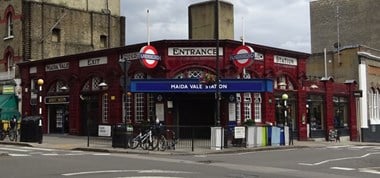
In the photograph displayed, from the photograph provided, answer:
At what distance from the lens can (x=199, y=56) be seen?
3159 centimetres

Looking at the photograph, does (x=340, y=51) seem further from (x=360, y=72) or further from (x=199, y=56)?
(x=199, y=56)

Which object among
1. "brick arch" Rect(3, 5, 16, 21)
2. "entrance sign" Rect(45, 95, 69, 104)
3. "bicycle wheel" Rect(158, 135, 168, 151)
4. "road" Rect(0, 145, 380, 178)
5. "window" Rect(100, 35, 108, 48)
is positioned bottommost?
"road" Rect(0, 145, 380, 178)

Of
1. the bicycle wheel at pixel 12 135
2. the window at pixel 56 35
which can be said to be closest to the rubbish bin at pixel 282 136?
the bicycle wheel at pixel 12 135

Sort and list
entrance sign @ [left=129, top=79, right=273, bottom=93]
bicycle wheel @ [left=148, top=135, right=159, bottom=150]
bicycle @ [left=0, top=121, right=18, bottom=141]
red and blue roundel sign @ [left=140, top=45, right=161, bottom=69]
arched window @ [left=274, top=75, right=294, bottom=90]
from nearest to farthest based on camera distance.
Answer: bicycle wheel @ [left=148, top=135, right=159, bottom=150] → entrance sign @ [left=129, top=79, right=273, bottom=93] → red and blue roundel sign @ [left=140, top=45, right=161, bottom=69] → bicycle @ [left=0, top=121, right=18, bottom=141] → arched window @ [left=274, top=75, right=294, bottom=90]

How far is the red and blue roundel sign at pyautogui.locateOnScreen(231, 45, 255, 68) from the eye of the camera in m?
30.2

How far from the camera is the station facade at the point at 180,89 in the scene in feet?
99.6

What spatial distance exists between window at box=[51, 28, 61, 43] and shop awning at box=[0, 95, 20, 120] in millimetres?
5567

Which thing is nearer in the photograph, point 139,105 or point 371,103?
point 139,105

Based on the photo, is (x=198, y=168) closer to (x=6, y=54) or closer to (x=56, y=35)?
(x=56, y=35)

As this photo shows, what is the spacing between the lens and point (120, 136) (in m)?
26.8

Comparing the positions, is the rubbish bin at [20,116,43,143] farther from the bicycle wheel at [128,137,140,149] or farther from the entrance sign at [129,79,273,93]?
the bicycle wheel at [128,137,140,149]

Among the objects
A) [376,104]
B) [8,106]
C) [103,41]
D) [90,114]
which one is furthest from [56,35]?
[376,104]

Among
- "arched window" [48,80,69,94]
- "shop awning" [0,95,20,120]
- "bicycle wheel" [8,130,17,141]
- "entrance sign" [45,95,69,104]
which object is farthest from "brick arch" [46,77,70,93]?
"bicycle wheel" [8,130,17,141]

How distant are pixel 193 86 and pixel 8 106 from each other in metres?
18.8
